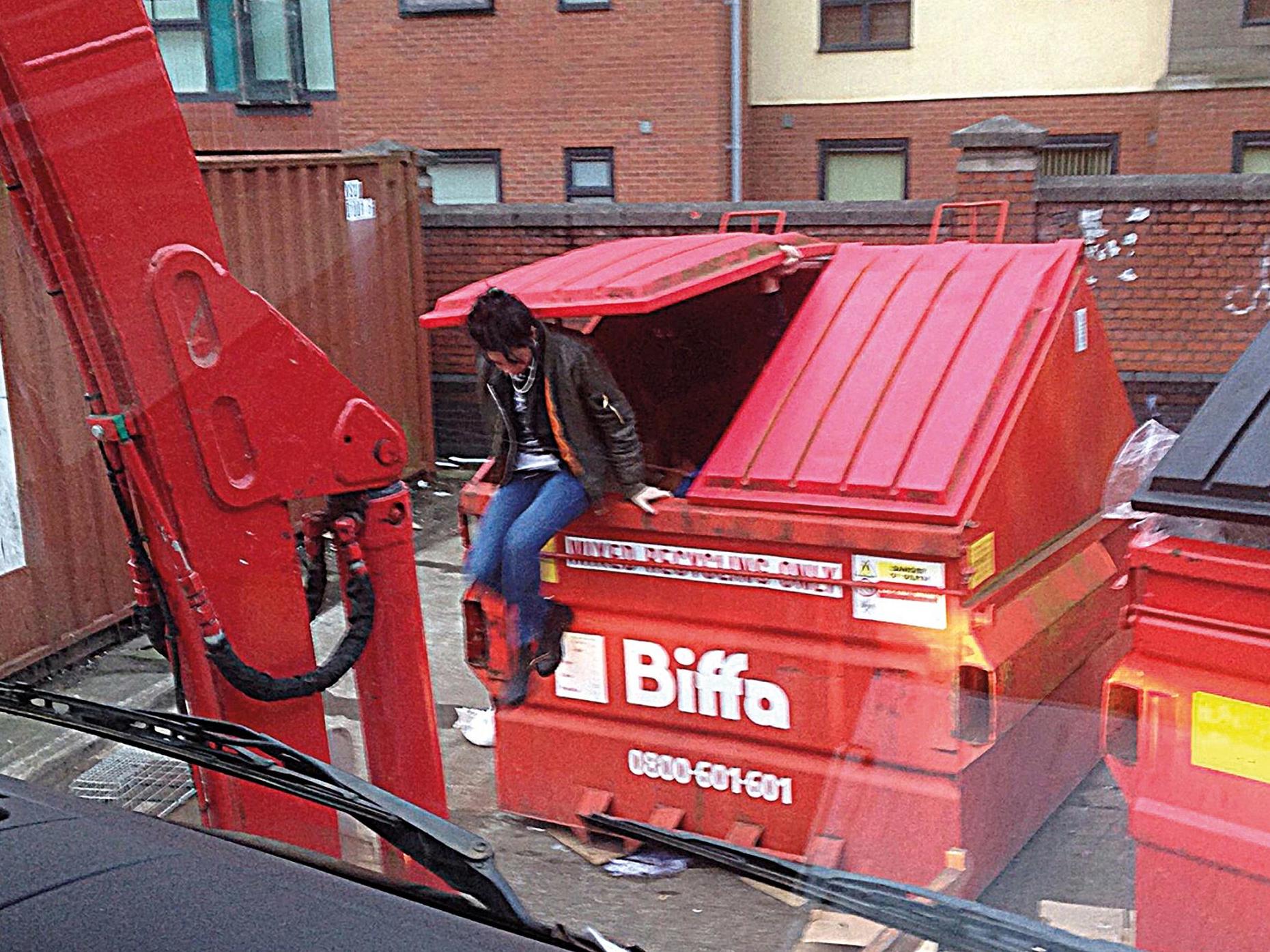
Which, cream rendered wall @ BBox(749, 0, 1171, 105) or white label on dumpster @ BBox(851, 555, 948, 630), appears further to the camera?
cream rendered wall @ BBox(749, 0, 1171, 105)

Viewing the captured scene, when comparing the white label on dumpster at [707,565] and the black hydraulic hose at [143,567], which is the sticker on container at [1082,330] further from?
the black hydraulic hose at [143,567]

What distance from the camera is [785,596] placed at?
396 centimetres

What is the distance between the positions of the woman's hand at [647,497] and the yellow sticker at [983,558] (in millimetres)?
949

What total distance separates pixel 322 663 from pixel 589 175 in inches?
463

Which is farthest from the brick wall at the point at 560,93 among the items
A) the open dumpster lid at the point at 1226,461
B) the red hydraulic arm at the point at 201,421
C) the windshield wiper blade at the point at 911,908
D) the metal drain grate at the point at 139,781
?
the windshield wiper blade at the point at 911,908

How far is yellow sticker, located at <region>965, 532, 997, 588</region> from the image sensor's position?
12.2ft

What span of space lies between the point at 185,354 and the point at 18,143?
1.58 ft

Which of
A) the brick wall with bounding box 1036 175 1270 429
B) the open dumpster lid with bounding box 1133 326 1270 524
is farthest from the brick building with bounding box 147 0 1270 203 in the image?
the open dumpster lid with bounding box 1133 326 1270 524

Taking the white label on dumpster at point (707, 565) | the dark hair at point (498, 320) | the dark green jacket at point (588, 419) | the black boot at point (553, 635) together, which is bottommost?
the black boot at point (553, 635)

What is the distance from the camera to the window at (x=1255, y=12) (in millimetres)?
12531

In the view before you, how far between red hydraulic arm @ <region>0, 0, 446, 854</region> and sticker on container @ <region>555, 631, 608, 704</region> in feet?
3.75

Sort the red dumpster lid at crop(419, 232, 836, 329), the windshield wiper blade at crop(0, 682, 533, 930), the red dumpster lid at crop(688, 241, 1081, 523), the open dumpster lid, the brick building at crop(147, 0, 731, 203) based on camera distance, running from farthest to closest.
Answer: the brick building at crop(147, 0, 731, 203) < the red dumpster lid at crop(419, 232, 836, 329) < the red dumpster lid at crop(688, 241, 1081, 523) < the open dumpster lid < the windshield wiper blade at crop(0, 682, 533, 930)

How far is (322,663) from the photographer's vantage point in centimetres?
300

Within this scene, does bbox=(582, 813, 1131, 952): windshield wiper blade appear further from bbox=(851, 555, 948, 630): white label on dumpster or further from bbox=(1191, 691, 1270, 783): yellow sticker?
bbox=(851, 555, 948, 630): white label on dumpster
